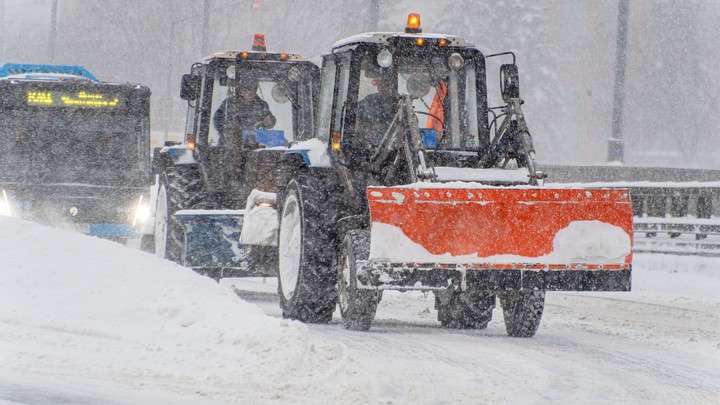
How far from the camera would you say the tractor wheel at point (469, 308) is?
10.3 meters

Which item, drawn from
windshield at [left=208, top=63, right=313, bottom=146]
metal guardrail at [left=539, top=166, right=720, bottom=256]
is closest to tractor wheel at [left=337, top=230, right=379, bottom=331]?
windshield at [left=208, top=63, right=313, bottom=146]

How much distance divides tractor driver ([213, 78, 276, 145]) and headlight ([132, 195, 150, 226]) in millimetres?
4676

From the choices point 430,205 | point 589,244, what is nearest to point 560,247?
point 589,244

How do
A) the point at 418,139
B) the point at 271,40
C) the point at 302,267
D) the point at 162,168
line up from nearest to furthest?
the point at 418,139
the point at 302,267
the point at 162,168
the point at 271,40

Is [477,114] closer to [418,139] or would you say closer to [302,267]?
[418,139]

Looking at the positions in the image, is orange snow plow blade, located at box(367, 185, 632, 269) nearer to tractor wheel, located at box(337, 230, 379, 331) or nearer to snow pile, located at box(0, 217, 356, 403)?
tractor wheel, located at box(337, 230, 379, 331)

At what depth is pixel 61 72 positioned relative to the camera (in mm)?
19234

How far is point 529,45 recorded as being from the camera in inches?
2371

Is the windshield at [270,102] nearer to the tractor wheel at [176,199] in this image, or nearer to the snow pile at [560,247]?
the tractor wheel at [176,199]

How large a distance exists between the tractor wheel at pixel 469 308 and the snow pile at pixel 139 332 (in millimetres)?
2620

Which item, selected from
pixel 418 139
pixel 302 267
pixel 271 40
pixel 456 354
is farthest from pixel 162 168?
pixel 271 40

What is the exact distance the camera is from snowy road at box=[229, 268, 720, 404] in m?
6.73

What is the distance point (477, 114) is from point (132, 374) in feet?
14.7

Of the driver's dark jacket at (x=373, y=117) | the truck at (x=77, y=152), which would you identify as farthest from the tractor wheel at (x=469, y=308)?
the truck at (x=77, y=152)
